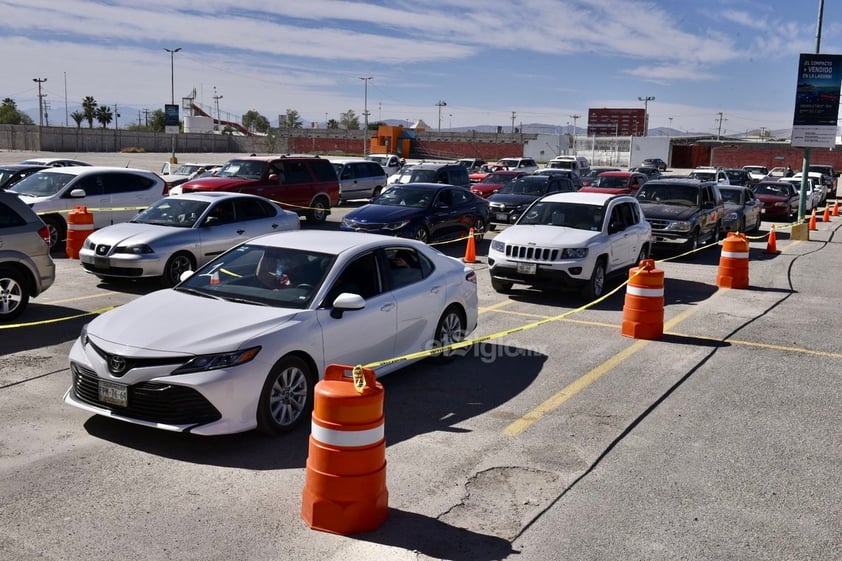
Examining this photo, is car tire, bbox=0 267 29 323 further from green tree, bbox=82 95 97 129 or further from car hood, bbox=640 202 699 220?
green tree, bbox=82 95 97 129

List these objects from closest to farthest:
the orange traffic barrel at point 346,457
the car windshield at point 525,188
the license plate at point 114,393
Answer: the orange traffic barrel at point 346,457 → the license plate at point 114,393 → the car windshield at point 525,188

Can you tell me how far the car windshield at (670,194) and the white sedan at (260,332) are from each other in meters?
12.5

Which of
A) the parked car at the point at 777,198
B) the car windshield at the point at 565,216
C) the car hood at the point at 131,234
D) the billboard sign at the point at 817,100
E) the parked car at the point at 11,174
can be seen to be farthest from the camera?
the parked car at the point at 777,198

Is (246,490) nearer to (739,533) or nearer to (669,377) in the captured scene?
(739,533)

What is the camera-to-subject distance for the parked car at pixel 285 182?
20781mm

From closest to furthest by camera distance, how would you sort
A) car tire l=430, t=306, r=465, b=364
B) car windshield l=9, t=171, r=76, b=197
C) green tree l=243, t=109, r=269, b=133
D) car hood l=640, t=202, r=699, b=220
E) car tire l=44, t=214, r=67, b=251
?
car tire l=430, t=306, r=465, b=364
car tire l=44, t=214, r=67, b=251
car windshield l=9, t=171, r=76, b=197
car hood l=640, t=202, r=699, b=220
green tree l=243, t=109, r=269, b=133

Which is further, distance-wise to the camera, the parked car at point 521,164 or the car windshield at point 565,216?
the parked car at point 521,164

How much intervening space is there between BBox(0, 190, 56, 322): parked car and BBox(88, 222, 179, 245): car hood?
73.9 inches

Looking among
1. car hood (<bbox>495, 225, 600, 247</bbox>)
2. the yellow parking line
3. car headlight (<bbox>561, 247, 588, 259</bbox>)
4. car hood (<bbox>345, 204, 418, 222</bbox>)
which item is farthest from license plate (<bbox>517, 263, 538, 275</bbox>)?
car hood (<bbox>345, 204, 418, 222</bbox>)

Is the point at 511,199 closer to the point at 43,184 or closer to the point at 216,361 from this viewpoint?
the point at 43,184

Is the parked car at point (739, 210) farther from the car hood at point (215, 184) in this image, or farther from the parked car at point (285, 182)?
the car hood at point (215, 184)

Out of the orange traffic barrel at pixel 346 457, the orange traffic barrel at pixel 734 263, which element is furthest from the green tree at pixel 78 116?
the orange traffic barrel at pixel 346 457

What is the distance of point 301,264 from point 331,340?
0.91 meters

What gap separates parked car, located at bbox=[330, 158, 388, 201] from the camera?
1128 inches
